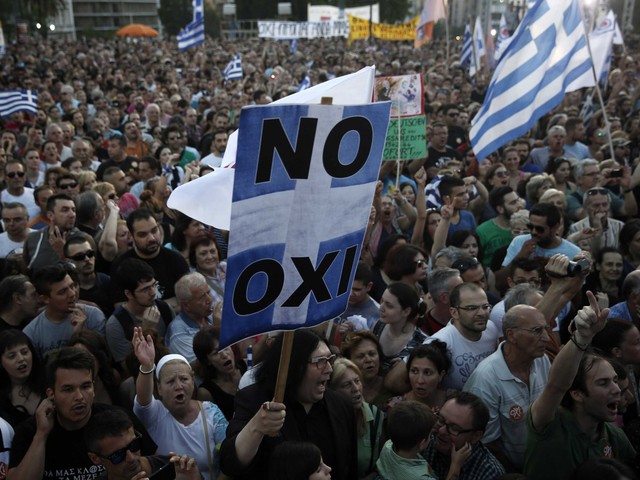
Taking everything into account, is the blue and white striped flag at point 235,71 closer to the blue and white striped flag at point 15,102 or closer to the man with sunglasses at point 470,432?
the blue and white striped flag at point 15,102

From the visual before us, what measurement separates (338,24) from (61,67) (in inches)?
526

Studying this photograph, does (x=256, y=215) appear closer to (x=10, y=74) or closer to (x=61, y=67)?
(x=10, y=74)

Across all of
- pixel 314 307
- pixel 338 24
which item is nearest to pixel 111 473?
pixel 314 307

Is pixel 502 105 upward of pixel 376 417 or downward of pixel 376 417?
upward

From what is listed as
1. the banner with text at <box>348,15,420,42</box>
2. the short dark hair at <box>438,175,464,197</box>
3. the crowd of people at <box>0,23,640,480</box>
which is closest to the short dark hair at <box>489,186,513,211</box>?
the crowd of people at <box>0,23,640,480</box>

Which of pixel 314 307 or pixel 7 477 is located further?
pixel 7 477

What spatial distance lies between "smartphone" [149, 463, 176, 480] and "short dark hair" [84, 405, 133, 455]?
28 cm

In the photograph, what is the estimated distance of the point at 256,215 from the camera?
105 inches

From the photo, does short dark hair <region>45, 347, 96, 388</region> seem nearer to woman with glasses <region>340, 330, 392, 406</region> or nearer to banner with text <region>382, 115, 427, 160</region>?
woman with glasses <region>340, 330, 392, 406</region>

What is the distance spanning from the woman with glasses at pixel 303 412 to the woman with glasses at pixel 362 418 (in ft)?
0.72

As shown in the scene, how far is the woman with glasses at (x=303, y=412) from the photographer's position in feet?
10.3

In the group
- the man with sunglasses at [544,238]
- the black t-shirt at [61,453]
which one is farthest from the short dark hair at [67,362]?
the man with sunglasses at [544,238]

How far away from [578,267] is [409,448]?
1.24 metres

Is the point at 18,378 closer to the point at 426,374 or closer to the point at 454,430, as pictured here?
the point at 426,374
